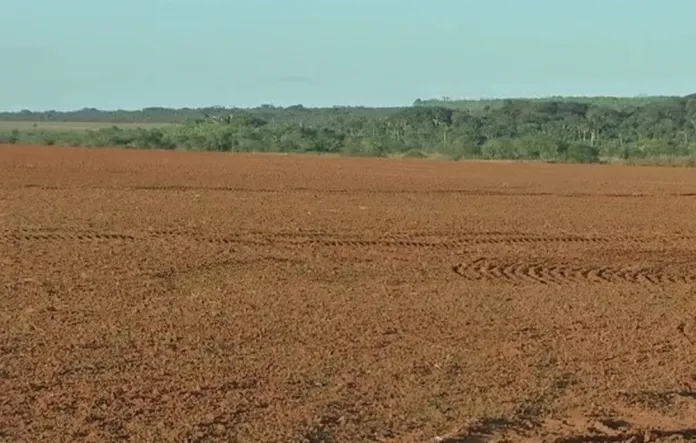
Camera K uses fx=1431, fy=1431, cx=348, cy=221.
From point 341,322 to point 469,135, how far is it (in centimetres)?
8809

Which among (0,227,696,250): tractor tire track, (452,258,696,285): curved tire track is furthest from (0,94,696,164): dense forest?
(452,258,696,285): curved tire track

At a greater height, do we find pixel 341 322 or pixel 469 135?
pixel 341 322

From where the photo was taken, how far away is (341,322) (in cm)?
1380

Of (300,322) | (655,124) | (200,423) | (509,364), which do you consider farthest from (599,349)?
(655,124)

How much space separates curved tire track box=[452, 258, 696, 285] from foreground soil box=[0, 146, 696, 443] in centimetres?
6

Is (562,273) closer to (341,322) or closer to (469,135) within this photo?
(341,322)

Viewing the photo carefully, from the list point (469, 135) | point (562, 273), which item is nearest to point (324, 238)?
point (562, 273)

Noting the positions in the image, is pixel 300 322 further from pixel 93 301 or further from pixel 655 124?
pixel 655 124

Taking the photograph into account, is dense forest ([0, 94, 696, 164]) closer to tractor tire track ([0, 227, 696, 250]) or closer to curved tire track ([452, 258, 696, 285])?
tractor tire track ([0, 227, 696, 250])

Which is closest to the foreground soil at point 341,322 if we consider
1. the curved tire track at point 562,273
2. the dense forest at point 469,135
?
the curved tire track at point 562,273

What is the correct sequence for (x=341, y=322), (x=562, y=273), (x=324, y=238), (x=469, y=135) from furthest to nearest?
(x=469, y=135) < (x=324, y=238) < (x=562, y=273) < (x=341, y=322)

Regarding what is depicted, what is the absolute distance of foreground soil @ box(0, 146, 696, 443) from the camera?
958 cm

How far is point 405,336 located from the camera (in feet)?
42.5

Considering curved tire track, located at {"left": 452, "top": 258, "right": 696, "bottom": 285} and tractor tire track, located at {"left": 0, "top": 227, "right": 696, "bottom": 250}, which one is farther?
tractor tire track, located at {"left": 0, "top": 227, "right": 696, "bottom": 250}
